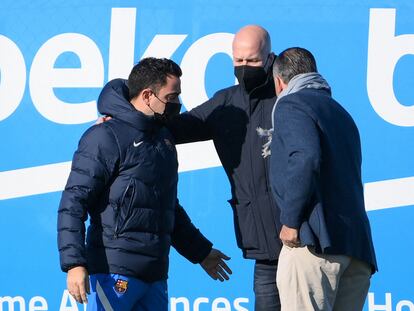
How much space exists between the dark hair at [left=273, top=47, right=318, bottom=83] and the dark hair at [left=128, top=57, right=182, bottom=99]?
35cm

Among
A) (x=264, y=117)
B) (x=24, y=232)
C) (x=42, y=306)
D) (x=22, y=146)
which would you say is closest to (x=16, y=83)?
(x=22, y=146)

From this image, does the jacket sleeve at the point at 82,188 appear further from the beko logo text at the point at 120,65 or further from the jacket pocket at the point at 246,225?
the beko logo text at the point at 120,65

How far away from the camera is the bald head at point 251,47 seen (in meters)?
3.56

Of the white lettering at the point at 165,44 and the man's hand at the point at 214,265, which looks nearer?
the man's hand at the point at 214,265

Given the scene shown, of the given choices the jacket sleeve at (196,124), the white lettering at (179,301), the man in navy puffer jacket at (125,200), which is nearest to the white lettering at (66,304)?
the white lettering at (179,301)

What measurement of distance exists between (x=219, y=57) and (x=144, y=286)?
1.51 m

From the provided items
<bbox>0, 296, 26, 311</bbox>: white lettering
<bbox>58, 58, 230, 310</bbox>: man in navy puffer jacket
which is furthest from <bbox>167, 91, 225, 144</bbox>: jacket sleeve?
<bbox>0, 296, 26, 311</bbox>: white lettering

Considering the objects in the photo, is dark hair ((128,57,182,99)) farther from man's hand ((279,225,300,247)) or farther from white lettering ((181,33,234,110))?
white lettering ((181,33,234,110))

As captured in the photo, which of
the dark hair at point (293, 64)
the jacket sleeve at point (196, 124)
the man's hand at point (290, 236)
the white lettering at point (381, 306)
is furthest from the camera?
the white lettering at point (381, 306)

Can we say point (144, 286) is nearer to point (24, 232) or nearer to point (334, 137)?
point (334, 137)

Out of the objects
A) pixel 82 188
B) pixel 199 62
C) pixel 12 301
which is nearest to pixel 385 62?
pixel 199 62

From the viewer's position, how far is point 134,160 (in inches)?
123

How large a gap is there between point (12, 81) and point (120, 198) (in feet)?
5.32

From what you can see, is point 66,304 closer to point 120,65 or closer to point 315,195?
point 120,65
